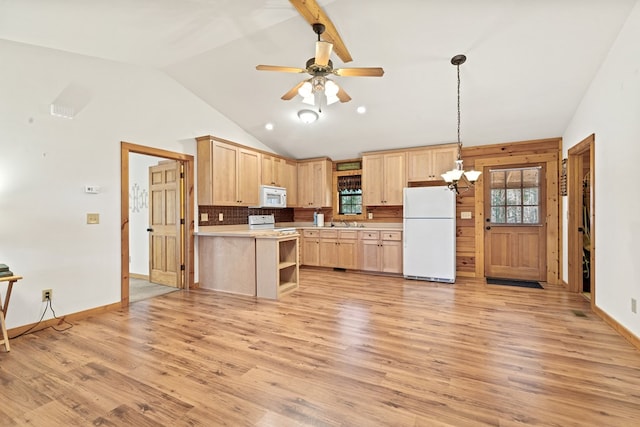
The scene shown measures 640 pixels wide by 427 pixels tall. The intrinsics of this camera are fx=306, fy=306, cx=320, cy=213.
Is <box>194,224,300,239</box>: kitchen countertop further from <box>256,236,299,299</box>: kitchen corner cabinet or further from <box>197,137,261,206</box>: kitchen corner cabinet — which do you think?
<box>197,137,261,206</box>: kitchen corner cabinet

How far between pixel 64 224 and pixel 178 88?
2.33 meters

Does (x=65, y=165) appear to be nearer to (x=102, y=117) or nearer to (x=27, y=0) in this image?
(x=102, y=117)

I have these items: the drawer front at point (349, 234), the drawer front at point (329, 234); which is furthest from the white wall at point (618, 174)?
the drawer front at point (329, 234)

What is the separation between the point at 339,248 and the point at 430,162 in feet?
7.46

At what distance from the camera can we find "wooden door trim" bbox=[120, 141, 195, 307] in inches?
148

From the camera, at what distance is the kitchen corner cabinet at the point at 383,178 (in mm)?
5566

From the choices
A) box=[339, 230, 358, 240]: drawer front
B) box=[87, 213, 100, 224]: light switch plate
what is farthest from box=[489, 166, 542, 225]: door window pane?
box=[87, 213, 100, 224]: light switch plate

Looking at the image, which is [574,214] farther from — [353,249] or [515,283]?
[353,249]

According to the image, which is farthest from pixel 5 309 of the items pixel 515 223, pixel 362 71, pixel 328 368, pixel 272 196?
pixel 515 223

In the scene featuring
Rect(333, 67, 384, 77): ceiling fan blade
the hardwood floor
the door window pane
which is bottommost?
the hardwood floor

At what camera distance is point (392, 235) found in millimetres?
5418

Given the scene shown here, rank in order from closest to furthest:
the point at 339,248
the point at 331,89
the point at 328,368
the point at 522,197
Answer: the point at 328,368 < the point at 331,89 < the point at 522,197 < the point at 339,248

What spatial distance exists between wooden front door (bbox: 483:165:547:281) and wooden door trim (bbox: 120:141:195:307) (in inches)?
191

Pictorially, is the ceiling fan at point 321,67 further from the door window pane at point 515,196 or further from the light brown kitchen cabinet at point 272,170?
the door window pane at point 515,196
